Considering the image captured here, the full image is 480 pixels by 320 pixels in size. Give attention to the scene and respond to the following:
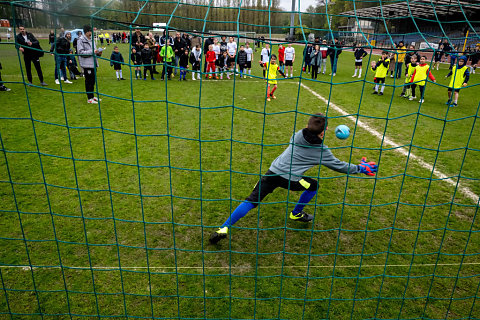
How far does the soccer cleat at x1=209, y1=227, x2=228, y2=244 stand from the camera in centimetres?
379

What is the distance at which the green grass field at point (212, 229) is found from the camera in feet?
10.0

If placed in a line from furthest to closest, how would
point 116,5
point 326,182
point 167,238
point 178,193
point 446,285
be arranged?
point 326,182 < point 178,193 < point 167,238 < point 446,285 < point 116,5

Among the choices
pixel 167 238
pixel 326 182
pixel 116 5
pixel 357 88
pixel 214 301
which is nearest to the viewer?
pixel 116 5

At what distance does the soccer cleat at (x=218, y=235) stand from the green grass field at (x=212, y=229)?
0.29ft

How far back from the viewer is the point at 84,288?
3213 millimetres

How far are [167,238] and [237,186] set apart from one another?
1.58 meters

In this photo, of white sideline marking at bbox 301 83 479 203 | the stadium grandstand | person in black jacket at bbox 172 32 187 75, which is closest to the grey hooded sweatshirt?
white sideline marking at bbox 301 83 479 203

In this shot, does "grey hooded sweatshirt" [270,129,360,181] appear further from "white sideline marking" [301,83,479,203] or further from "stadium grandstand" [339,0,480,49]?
"stadium grandstand" [339,0,480,49]

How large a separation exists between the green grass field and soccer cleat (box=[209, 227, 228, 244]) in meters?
0.09

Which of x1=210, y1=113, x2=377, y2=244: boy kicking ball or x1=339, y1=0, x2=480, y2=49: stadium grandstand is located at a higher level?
x1=339, y1=0, x2=480, y2=49: stadium grandstand

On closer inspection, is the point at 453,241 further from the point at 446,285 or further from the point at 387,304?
the point at 387,304

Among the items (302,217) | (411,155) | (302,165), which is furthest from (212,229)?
(411,155)

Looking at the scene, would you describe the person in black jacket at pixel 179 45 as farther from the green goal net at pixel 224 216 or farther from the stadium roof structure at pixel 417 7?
the stadium roof structure at pixel 417 7

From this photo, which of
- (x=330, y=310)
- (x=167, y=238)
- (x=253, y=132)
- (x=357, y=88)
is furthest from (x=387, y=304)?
(x=357, y=88)
